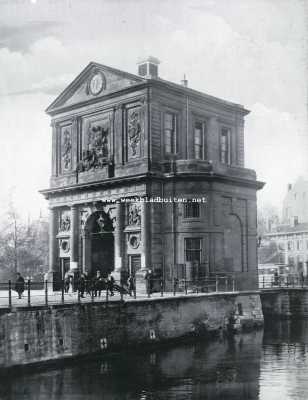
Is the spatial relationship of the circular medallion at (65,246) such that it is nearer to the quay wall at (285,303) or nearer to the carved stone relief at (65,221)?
the carved stone relief at (65,221)

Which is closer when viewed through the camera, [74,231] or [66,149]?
[74,231]

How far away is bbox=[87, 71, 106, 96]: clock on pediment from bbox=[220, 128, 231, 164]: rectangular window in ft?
28.3

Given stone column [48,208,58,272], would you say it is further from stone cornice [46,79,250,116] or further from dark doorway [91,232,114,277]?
stone cornice [46,79,250,116]

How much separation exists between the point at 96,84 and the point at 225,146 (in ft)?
31.5

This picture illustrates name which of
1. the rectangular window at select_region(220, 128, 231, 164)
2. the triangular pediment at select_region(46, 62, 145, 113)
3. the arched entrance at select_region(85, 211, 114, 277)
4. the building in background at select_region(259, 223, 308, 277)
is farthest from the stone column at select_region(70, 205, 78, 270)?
the building in background at select_region(259, 223, 308, 277)

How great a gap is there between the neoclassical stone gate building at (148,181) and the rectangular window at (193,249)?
6 cm

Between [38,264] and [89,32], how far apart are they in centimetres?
3921

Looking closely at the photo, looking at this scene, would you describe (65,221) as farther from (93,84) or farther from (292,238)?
(292,238)

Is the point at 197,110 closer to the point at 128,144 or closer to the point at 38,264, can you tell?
the point at 128,144

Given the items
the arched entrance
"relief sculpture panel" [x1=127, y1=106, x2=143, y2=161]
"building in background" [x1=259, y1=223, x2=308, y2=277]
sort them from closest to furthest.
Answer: "relief sculpture panel" [x1=127, y1=106, x2=143, y2=161] → the arched entrance → "building in background" [x1=259, y1=223, x2=308, y2=277]

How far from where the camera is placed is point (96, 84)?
37.0 m

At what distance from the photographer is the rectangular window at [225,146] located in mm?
39391

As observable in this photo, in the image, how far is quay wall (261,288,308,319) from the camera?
38.2 meters

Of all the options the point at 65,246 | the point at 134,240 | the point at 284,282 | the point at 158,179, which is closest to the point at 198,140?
the point at 158,179
